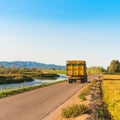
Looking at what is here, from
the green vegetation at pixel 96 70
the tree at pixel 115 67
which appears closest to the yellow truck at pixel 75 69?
the tree at pixel 115 67

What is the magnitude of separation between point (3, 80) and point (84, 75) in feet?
50.9

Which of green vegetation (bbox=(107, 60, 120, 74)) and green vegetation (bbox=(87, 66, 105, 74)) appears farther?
green vegetation (bbox=(87, 66, 105, 74))

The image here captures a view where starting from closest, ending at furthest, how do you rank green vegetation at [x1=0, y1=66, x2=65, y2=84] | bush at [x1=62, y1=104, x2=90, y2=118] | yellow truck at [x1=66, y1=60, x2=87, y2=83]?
bush at [x1=62, y1=104, x2=90, y2=118]
yellow truck at [x1=66, y1=60, x2=87, y2=83]
green vegetation at [x1=0, y1=66, x2=65, y2=84]

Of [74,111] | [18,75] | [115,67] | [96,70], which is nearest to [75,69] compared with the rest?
[18,75]

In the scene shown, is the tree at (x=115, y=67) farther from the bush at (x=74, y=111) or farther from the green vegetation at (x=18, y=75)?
the bush at (x=74, y=111)

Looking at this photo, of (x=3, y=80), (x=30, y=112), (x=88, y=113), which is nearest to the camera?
(x=88, y=113)

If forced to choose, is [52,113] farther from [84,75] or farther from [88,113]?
[84,75]

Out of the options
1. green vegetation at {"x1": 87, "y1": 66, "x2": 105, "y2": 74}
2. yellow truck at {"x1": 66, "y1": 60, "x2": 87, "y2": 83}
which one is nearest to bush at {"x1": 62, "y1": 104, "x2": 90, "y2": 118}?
yellow truck at {"x1": 66, "y1": 60, "x2": 87, "y2": 83}

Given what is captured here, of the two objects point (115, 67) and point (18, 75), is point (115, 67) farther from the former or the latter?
point (18, 75)

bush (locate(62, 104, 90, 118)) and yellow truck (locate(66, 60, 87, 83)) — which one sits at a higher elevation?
yellow truck (locate(66, 60, 87, 83))

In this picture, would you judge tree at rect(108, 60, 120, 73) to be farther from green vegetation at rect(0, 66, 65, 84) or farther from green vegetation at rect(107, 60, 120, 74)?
green vegetation at rect(0, 66, 65, 84)

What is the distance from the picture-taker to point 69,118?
15.3 meters

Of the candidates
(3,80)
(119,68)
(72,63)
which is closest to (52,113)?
(72,63)

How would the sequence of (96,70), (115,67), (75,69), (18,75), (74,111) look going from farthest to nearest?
(96,70) → (115,67) → (18,75) → (75,69) → (74,111)
